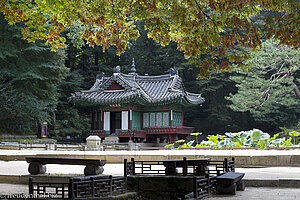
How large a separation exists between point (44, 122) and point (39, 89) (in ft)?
9.61

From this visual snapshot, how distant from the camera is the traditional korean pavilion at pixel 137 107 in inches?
1312

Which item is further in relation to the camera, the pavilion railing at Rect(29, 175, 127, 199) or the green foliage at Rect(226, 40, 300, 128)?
the green foliage at Rect(226, 40, 300, 128)

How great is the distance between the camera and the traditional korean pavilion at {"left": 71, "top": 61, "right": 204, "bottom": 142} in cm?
3331

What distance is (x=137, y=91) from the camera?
106ft

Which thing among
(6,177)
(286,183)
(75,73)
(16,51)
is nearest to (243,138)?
(286,183)

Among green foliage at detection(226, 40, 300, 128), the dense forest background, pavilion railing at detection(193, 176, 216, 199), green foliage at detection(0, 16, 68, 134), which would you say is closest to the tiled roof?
the dense forest background

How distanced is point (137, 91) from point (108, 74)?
44.1ft

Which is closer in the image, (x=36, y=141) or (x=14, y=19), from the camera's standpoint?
(x=14, y=19)

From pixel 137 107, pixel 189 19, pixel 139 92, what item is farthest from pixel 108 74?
pixel 189 19

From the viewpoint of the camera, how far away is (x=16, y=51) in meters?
30.7

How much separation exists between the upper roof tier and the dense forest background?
330 cm

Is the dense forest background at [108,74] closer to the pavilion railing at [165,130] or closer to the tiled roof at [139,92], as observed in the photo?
the tiled roof at [139,92]

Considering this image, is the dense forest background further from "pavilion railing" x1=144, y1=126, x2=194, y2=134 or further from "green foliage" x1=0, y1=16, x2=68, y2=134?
"pavilion railing" x1=144, y1=126, x2=194, y2=134

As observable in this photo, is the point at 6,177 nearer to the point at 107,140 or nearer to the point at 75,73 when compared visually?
the point at 107,140
